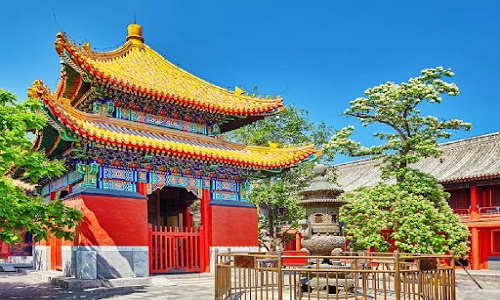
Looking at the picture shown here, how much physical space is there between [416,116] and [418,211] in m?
3.61

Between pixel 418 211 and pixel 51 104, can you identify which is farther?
pixel 418 211

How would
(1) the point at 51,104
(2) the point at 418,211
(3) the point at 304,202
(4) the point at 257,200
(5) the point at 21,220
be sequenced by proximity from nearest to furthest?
(5) the point at 21,220 < (3) the point at 304,202 < (1) the point at 51,104 < (2) the point at 418,211 < (4) the point at 257,200

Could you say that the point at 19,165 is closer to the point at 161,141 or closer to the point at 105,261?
the point at 105,261

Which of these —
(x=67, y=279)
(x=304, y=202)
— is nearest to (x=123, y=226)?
(x=67, y=279)

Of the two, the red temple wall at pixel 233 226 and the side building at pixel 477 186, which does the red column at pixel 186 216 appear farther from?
the side building at pixel 477 186

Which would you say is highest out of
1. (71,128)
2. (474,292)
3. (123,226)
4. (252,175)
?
(71,128)

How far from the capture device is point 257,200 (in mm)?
26156

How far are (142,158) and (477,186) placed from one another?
59.5 feet

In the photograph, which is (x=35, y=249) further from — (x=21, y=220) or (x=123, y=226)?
(x=21, y=220)

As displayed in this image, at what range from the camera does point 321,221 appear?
41.4ft

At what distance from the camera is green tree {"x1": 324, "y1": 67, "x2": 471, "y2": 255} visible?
1833 cm

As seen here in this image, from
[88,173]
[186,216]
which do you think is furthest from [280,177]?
[88,173]

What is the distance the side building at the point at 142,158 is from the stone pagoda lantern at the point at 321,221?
5.68 meters

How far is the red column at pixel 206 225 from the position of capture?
18391mm
